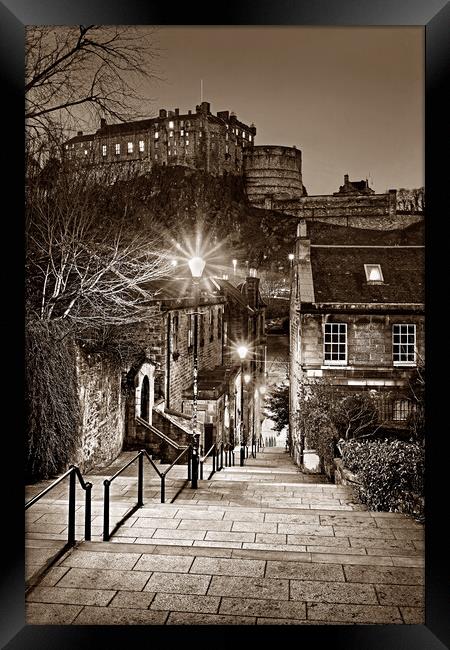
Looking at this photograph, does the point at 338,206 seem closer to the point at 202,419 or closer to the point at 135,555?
the point at 202,419

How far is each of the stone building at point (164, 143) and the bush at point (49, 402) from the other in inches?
88.1

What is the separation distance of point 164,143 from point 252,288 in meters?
9.05

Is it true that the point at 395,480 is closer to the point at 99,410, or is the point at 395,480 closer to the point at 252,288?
the point at 99,410

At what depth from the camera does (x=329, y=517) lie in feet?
16.5

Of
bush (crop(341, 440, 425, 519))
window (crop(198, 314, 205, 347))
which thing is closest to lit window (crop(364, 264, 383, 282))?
window (crop(198, 314, 205, 347))

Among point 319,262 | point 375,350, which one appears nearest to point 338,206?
point 319,262

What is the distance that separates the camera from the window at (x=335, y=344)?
1341cm

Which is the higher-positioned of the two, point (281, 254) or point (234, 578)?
point (281, 254)

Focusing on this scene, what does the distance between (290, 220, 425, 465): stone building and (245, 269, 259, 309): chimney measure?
4.00 m

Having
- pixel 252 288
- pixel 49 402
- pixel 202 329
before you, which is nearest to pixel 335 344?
pixel 202 329
